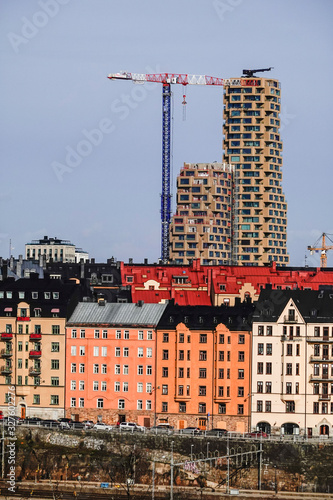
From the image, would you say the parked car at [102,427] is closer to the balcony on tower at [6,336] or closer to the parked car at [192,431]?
the parked car at [192,431]

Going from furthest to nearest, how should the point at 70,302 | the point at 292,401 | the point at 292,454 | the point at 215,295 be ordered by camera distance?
the point at 215,295 → the point at 70,302 → the point at 292,401 → the point at 292,454

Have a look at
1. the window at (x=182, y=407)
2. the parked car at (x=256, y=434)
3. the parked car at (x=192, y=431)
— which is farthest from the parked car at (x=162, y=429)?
the parked car at (x=256, y=434)

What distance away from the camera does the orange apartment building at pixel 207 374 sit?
6678 inches

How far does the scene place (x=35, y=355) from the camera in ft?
579

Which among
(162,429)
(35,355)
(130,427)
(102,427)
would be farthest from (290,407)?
(35,355)

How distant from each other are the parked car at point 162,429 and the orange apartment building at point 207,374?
4.26 m

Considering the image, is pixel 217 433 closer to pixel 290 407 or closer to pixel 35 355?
pixel 290 407

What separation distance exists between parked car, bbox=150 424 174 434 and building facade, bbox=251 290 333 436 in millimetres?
10629

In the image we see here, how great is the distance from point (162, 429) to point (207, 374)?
11.9m

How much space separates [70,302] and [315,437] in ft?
127


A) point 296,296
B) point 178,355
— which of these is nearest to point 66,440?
point 178,355

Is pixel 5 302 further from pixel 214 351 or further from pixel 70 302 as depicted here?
pixel 214 351

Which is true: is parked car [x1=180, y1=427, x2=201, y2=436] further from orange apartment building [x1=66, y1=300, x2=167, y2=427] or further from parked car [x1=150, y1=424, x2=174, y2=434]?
orange apartment building [x1=66, y1=300, x2=167, y2=427]

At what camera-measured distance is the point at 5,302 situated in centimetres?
18150
